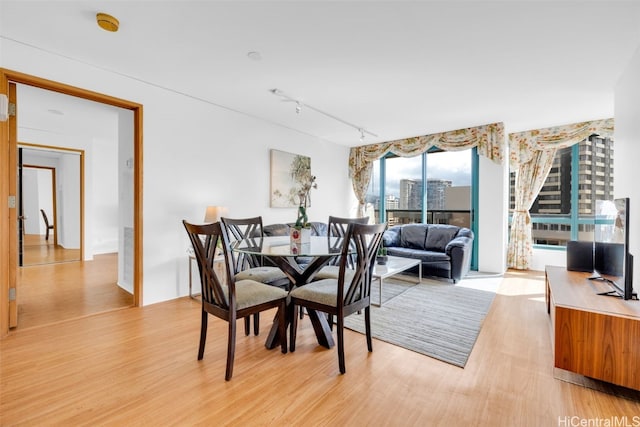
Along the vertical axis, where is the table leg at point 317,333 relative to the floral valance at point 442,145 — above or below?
below

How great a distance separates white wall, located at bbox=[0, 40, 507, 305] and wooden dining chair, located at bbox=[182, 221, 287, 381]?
163 centimetres

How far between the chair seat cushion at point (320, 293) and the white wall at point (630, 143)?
242cm

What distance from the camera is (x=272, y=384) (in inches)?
73.2

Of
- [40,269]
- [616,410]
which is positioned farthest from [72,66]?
[616,410]

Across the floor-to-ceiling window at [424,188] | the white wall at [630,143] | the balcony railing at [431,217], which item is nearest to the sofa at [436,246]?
the balcony railing at [431,217]

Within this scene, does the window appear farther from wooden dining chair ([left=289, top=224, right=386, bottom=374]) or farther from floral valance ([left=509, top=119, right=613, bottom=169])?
wooden dining chair ([left=289, top=224, right=386, bottom=374])

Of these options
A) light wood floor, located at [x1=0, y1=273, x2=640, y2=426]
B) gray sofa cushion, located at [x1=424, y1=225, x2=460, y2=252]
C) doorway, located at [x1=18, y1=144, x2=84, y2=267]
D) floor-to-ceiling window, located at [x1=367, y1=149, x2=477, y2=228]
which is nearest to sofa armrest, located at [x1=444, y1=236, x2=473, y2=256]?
gray sofa cushion, located at [x1=424, y1=225, x2=460, y2=252]

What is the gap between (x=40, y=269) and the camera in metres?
4.94

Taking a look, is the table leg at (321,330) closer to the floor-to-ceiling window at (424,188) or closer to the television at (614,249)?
the television at (614,249)

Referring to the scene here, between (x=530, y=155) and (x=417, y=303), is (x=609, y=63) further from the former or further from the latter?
(x=417, y=303)

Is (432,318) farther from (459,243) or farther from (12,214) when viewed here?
(12,214)

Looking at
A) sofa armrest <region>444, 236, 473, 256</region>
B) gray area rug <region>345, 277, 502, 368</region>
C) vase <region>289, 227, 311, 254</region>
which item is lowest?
gray area rug <region>345, 277, 502, 368</region>

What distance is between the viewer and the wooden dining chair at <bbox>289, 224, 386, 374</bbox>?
6.52 feet

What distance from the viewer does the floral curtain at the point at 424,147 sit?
187 inches
